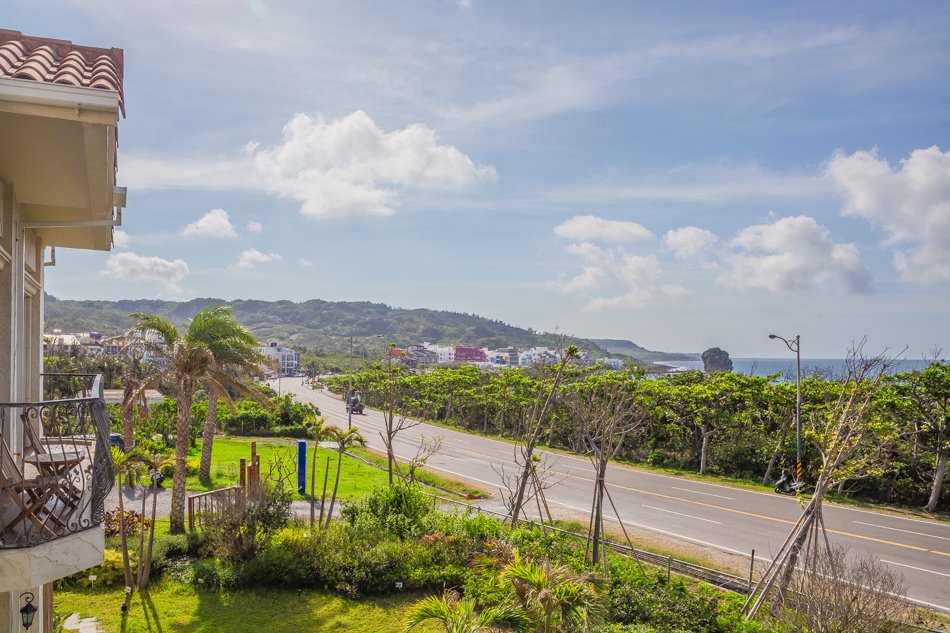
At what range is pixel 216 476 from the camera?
24.9 metres

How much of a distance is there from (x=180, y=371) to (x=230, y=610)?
692cm

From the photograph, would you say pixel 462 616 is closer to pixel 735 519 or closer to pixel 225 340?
pixel 735 519

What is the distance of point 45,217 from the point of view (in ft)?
23.9

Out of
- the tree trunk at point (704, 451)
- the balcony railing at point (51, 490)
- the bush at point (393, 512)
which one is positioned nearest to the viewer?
the balcony railing at point (51, 490)

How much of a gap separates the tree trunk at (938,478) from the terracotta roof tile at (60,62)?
989 inches

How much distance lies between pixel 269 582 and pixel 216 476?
44.2ft

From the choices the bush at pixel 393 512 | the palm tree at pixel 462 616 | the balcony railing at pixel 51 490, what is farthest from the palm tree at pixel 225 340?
the balcony railing at pixel 51 490

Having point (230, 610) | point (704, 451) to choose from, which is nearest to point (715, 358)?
point (704, 451)

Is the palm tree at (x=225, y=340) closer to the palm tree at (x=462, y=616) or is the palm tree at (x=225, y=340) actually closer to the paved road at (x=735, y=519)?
the paved road at (x=735, y=519)

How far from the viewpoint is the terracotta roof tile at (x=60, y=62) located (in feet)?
13.2

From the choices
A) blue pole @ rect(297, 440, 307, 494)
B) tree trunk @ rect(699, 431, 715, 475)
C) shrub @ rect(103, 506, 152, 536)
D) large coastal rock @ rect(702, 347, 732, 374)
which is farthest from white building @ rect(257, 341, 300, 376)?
shrub @ rect(103, 506, 152, 536)

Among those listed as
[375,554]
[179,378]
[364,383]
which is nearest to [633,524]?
[375,554]

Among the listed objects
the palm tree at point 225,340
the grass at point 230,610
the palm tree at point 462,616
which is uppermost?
the palm tree at point 225,340

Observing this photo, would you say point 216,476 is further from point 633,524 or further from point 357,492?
point 633,524
